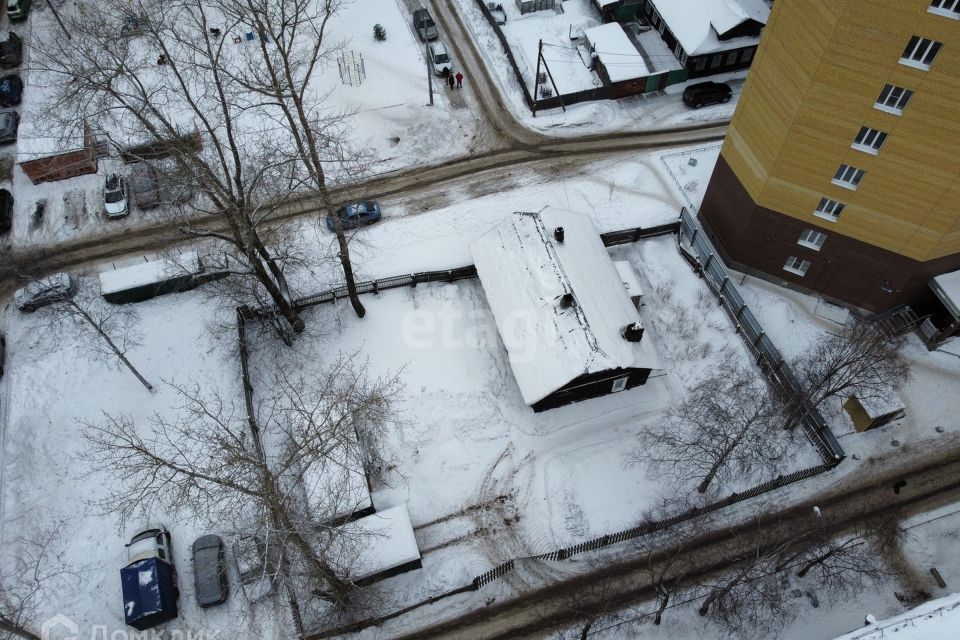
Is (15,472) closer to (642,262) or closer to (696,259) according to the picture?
(642,262)

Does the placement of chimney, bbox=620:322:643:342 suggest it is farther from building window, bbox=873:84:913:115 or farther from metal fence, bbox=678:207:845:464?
building window, bbox=873:84:913:115

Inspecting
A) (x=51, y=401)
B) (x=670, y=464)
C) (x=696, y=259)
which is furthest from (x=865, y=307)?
(x=51, y=401)

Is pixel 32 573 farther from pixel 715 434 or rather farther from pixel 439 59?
pixel 439 59

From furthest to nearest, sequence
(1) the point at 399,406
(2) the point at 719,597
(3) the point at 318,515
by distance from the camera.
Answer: (1) the point at 399,406
(3) the point at 318,515
(2) the point at 719,597

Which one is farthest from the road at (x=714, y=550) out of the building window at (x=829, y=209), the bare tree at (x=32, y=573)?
the bare tree at (x=32, y=573)

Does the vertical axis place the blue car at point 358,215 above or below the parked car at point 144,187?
below

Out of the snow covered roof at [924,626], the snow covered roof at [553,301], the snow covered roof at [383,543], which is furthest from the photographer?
the snow covered roof at [553,301]

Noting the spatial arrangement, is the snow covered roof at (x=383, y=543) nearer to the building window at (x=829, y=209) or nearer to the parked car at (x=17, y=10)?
the building window at (x=829, y=209)
